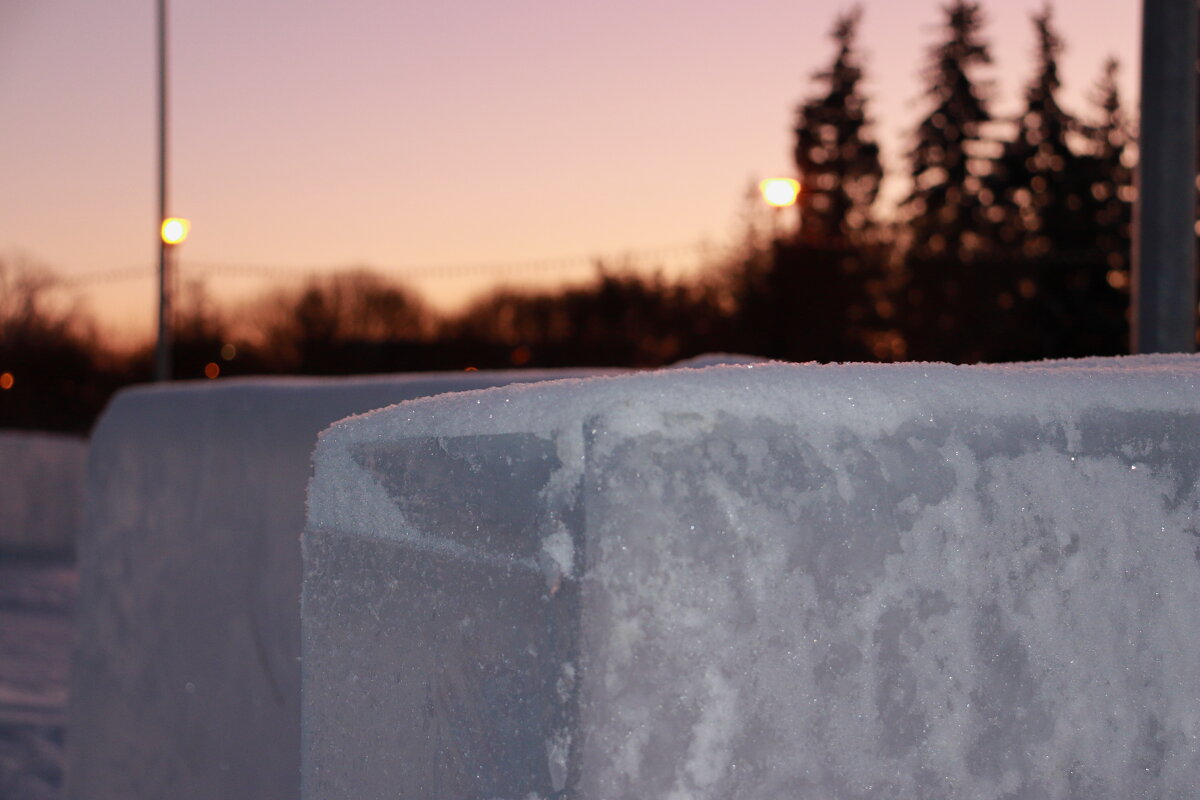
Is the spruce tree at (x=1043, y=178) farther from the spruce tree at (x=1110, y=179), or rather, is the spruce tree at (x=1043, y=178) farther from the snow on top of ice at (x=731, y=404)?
the snow on top of ice at (x=731, y=404)

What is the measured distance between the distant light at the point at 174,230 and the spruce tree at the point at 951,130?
29.5m

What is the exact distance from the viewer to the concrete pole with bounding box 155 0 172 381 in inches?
637

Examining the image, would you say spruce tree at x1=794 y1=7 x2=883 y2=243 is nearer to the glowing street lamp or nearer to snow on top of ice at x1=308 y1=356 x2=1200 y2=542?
the glowing street lamp

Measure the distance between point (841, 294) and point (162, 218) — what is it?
1486cm

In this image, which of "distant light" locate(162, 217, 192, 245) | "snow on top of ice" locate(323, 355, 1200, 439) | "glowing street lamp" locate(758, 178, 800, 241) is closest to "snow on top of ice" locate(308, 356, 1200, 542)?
"snow on top of ice" locate(323, 355, 1200, 439)

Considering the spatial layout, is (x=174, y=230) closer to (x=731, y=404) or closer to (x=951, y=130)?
(x=731, y=404)

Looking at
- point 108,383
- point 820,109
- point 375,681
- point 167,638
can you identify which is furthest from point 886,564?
point 820,109

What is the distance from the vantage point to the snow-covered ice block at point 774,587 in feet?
5.28

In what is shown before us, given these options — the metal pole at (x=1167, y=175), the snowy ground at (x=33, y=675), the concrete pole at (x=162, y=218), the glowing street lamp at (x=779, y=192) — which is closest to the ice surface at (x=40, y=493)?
the concrete pole at (x=162, y=218)

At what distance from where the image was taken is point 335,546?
2086 mm

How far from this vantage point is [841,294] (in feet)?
88.5

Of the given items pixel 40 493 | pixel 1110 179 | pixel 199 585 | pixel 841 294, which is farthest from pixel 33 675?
pixel 1110 179

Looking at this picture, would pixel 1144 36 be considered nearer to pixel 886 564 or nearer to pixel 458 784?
pixel 886 564

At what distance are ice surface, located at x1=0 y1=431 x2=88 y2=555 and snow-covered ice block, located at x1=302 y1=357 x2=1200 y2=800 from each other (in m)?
14.9
